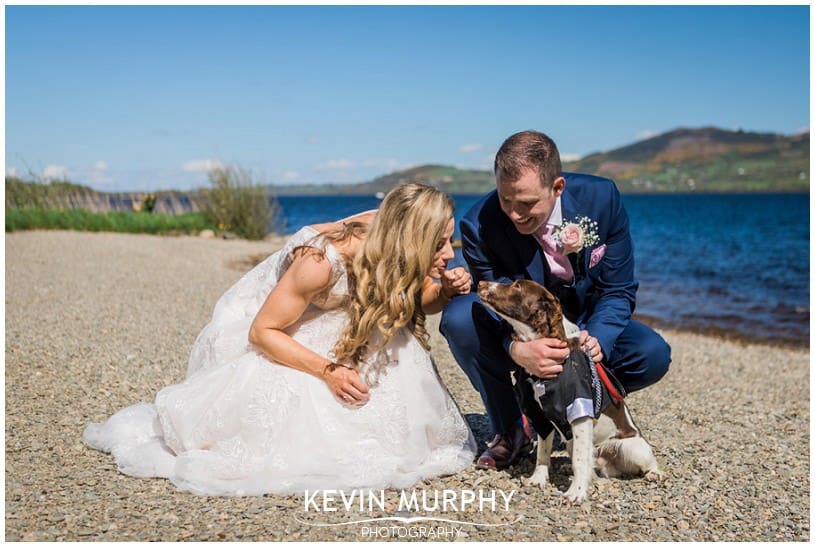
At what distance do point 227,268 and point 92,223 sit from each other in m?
8.91

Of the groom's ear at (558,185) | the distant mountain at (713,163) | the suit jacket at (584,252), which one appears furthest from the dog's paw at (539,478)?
the distant mountain at (713,163)

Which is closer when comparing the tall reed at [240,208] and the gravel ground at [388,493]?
the gravel ground at [388,493]

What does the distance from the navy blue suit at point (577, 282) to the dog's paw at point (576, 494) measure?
0.85 meters

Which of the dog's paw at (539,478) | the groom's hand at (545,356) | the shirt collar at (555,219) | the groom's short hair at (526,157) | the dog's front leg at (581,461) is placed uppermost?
the groom's short hair at (526,157)

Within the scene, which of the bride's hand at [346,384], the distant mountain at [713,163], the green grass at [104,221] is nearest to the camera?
the bride's hand at [346,384]

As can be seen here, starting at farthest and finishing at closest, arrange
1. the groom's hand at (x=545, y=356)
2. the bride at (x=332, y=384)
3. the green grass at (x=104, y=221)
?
the green grass at (x=104, y=221) < the bride at (x=332, y=384) < the groom's hand at (x=545, y=356)

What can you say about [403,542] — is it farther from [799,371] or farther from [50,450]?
[799,371]

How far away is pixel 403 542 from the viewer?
402 cm

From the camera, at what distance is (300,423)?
15.4 feet

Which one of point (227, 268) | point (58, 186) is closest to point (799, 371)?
point (227, 268)

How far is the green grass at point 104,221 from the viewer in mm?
22344

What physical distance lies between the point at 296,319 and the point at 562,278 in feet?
5.94

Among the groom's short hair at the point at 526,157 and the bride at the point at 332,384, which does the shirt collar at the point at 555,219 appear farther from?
the bride at the point at 332,384

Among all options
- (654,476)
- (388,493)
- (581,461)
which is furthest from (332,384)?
(654,476)
